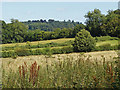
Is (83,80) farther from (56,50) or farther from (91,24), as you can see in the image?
(91,24)

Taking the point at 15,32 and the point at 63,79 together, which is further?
the point at 15,32

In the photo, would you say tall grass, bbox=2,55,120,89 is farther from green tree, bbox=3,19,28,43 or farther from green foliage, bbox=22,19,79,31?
green foliage, bbox=22,19,79,31

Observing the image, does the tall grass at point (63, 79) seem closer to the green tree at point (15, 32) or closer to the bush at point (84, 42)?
the bush at point (84, 42)

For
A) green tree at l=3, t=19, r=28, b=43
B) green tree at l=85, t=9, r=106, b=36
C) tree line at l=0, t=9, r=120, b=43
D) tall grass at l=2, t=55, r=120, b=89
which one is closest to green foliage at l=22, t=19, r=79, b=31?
green tree at l=3, t=19, r=28, b=43

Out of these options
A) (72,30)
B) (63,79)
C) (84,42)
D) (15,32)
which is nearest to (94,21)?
(72,30)

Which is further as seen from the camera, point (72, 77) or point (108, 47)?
point (108, 47)

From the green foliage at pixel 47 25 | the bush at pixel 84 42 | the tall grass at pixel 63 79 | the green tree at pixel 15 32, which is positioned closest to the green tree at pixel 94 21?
the green tree at pixel 15 32

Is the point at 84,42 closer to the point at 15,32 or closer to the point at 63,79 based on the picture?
the point at 63,79

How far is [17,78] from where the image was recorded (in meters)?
4.00

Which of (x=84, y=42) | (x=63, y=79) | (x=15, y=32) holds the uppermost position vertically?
(x=15, y=32)

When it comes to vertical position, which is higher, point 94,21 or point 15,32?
point 94,21

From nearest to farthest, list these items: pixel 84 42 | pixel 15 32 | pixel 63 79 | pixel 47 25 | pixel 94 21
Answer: pixel 63 79, pixel 84 42, pixel 94 21, pixel 15 32, pixel 47 25

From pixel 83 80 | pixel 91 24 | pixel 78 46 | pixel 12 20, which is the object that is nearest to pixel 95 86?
pixel 83 80

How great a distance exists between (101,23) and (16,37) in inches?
610
